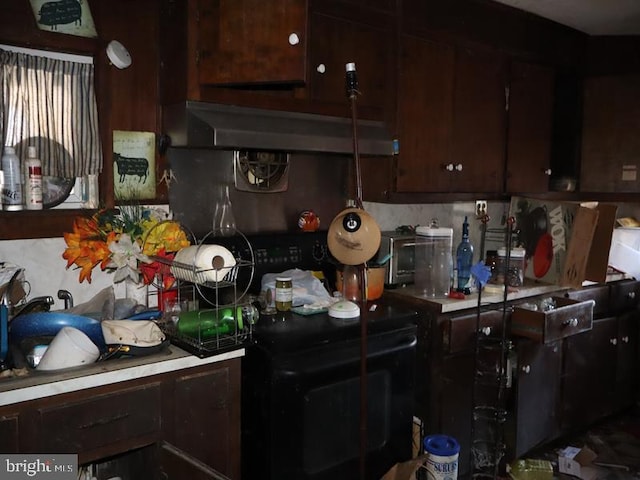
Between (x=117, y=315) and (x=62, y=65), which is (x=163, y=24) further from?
(x=117, y=315)

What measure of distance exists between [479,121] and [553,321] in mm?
1032

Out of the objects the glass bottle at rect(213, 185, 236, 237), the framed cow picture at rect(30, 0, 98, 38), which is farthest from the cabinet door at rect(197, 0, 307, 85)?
the glass bottle at rect(213, 185, 236, 237)

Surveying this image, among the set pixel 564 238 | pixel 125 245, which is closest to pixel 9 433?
pixel 125 245

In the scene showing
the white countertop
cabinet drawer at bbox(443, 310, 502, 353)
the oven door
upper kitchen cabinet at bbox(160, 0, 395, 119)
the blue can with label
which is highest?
upper kitchen cabinet at bbox(160, 0, 395, 119)

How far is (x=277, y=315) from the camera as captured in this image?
78.2 inches

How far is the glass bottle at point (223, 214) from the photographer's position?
2195 mm

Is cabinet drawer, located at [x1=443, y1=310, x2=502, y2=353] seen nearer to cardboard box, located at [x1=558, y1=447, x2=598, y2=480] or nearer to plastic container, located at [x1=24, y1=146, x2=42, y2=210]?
cardboard box, located at [x1=558, y1=447, x2=598, y2=480]

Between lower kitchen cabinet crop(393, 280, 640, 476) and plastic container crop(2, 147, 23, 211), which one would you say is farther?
lower kitchen cabinet crop(393, 280, 640, 476)

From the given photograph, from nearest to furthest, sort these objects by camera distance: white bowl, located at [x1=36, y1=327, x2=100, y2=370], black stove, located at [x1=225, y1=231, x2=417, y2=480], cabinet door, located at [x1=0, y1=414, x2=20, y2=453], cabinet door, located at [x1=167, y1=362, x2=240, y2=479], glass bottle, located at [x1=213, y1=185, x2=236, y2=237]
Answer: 1. cabinet door, located at [x1=0, y1=414, x2=20, y2=453]
2. white bowl, located at [x1=36, y1=327, x2=100, y2=370]
3. cabinet door, located at [x1=167, y1=362, x2=240, y2=479]
4. black stove, located at [x1=225, y1=231, x2=417, y2=480]
5. glass bottle, located at [x1=213, y1=185, x2=236, y2=237]

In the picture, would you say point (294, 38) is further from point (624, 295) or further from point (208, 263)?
point (624, 295)

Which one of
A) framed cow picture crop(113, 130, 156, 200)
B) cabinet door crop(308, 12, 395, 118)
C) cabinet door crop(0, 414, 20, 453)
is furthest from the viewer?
cabinet door crop(308, 12, 395, 118)

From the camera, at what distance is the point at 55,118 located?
1.83 meters

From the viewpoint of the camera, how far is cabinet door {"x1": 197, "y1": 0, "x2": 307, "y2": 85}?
1.77 meters

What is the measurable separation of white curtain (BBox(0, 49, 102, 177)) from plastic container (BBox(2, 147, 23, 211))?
0.18 feet
